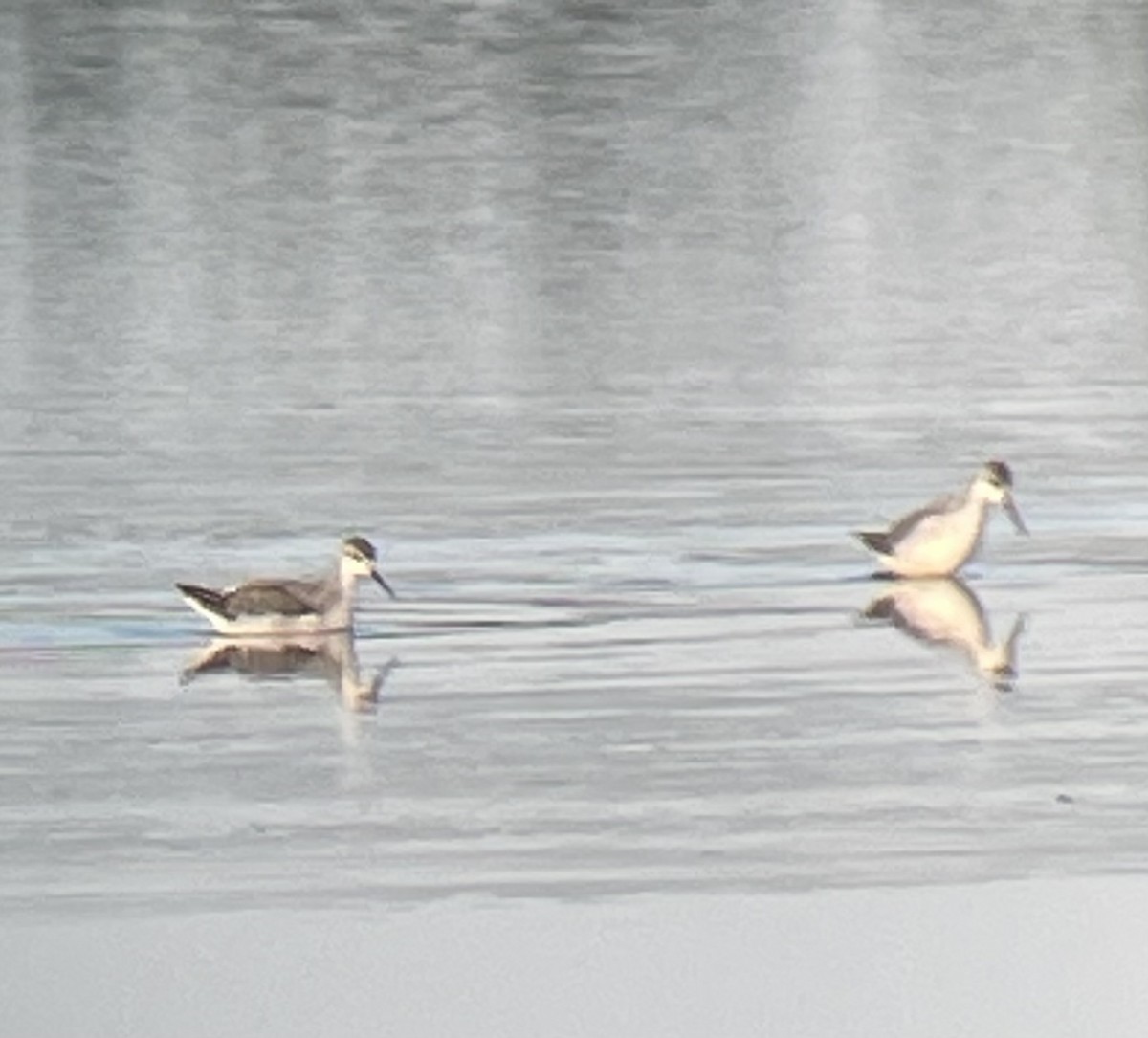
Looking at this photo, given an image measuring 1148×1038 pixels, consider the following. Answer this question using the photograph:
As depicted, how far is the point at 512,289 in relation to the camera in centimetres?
2833

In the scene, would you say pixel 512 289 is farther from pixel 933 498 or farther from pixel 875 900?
pixel 875 900

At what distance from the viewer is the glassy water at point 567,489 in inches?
523

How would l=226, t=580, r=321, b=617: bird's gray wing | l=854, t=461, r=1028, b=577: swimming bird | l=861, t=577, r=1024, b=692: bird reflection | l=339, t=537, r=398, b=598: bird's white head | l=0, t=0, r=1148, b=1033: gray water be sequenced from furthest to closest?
l=854, t=461, r=1028, b=577: swimming bird → l=339, t=537, r=398, b=598: bird's white head → l=226, t=580, r=321, b=617: bird's gray wing → l=861, t=577, r=1024, b=692: bird reflection → l=0, t=0, r=1148, b=1033: gray water

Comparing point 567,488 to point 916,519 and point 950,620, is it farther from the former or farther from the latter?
point 950,620

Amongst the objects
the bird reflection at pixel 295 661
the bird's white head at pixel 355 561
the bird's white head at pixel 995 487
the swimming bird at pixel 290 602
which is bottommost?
the bird reflection at pixel 295 661

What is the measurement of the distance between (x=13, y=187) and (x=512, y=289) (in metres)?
9.30

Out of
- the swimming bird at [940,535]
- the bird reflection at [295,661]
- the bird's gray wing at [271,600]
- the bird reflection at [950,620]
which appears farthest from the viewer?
the swimming bird at [940,535]

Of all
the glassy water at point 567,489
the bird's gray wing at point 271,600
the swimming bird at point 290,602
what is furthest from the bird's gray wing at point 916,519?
the bird's gray wing at point 271,600

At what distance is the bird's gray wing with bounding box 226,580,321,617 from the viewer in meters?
16.3

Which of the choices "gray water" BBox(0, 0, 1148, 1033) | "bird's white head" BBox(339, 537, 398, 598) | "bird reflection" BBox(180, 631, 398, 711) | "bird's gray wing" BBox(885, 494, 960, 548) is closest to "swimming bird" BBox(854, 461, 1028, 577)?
"bird's gray wing" BBox(885, 494, 960, 548)

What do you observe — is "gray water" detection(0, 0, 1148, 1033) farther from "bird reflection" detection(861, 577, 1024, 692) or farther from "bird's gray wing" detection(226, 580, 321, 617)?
"bird's gray wing" detection(226, 580, 321, 617)

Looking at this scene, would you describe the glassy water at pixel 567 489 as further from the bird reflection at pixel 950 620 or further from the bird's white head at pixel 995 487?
the bird's white head at pixel 995 487

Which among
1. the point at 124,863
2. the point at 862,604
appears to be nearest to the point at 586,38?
the point at 862,604

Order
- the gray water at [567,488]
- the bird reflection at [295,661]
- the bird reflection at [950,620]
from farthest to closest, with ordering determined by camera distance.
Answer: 1. the bird reflection at [950,620]
2. the bird reflection at [295,661]
3. the gray water at [567,488]
